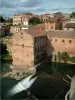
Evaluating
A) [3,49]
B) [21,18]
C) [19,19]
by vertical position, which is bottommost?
[3,49]

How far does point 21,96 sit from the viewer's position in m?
9.84

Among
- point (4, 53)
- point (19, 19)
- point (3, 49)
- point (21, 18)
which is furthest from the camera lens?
point (19, 19)

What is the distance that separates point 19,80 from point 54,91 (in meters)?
2.48

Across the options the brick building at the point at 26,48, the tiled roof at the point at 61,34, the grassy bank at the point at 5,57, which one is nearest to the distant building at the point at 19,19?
the grassy bank at the point at 5,57

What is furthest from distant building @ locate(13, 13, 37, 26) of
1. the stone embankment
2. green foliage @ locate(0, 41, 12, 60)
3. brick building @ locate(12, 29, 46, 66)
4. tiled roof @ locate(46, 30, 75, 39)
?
the stone embankment

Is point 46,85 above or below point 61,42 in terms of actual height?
below

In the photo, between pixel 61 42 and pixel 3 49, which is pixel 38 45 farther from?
pixel 3 49

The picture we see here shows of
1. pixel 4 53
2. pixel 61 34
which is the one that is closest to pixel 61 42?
pixel 61 34

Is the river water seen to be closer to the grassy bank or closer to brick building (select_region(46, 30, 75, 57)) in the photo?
brick building (select_region(46, 30, 75, 57))

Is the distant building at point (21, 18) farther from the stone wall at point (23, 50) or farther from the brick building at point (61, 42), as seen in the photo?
the stone wall at point (23, 50)

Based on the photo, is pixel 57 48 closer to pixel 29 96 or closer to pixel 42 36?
pixel 42 36

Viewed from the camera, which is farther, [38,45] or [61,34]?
[61,34]

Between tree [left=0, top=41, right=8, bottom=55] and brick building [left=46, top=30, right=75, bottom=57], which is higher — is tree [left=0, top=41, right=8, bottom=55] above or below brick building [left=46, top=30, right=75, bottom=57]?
below

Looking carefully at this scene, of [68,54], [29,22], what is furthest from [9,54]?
[29,22]
